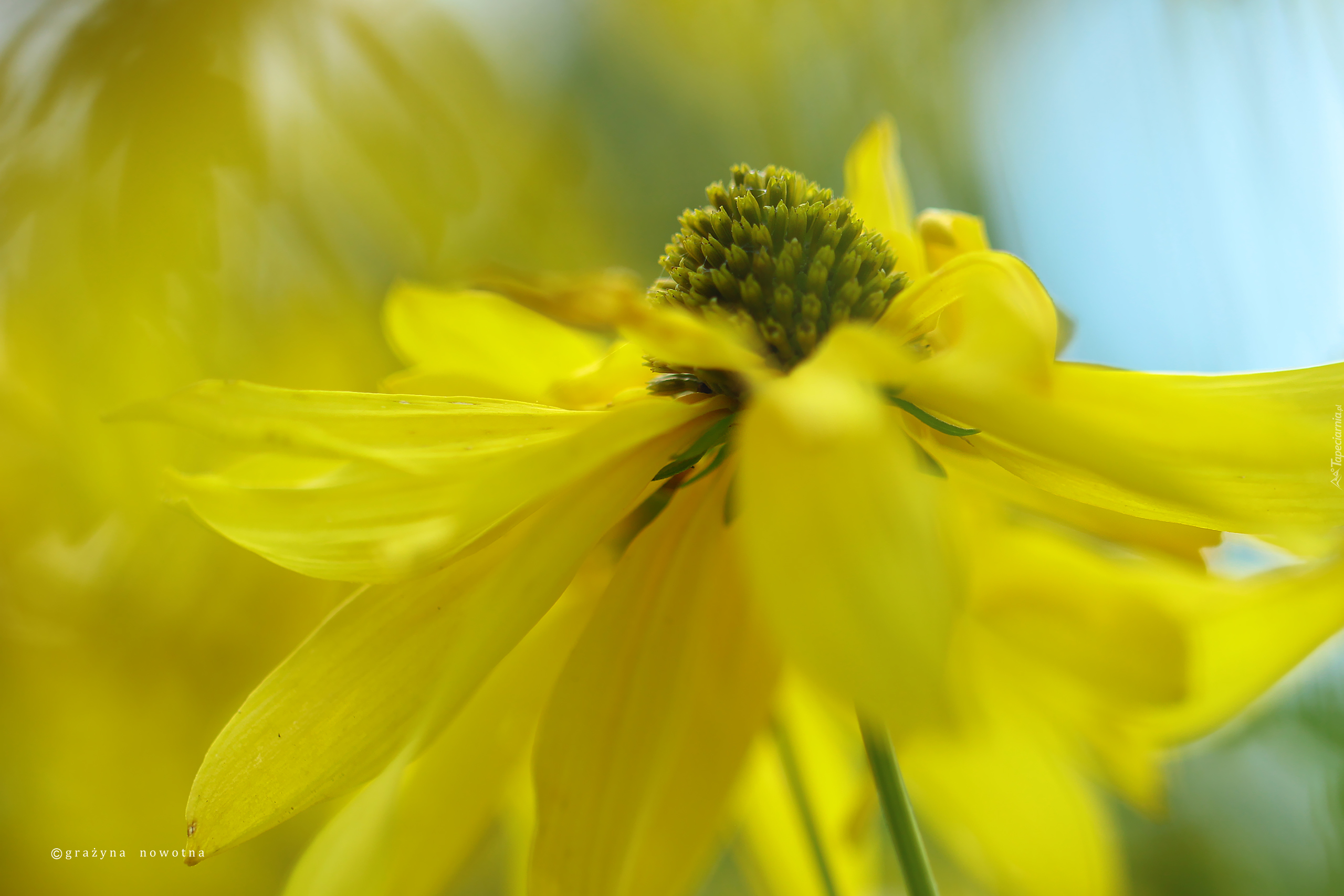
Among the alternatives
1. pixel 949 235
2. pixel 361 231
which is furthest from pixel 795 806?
pixel 361 231

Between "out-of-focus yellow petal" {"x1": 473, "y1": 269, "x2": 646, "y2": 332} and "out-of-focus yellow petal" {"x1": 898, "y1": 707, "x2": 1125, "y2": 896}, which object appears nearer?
"out-of-focus yellow petal" {"x1": 473, "y1": 269, "x2": 646, "y2": 332}

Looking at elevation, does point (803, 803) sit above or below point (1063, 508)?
below

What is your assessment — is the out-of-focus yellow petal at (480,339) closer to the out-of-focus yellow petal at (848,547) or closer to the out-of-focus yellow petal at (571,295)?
the out-of-focus yellow petal at (571,295)

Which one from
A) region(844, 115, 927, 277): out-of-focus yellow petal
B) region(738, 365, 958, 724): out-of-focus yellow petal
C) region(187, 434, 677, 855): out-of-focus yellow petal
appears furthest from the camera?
region(844, 115, 927, 277): out-of-focus yellow petal

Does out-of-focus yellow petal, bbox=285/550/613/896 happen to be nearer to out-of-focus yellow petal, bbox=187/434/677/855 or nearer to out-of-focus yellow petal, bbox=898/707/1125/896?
out-of-focus yellow petal, bbox=187/434/677/855

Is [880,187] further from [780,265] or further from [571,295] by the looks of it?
[571,295]

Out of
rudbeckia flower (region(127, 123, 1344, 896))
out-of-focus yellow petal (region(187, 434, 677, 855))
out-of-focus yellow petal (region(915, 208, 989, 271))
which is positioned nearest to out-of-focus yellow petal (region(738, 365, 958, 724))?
rudbeckia flower (region(127, 123, 1344, 896))

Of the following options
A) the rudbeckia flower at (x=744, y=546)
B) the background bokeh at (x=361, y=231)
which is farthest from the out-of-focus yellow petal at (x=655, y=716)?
the background bokeh at (x=361, y=231)
